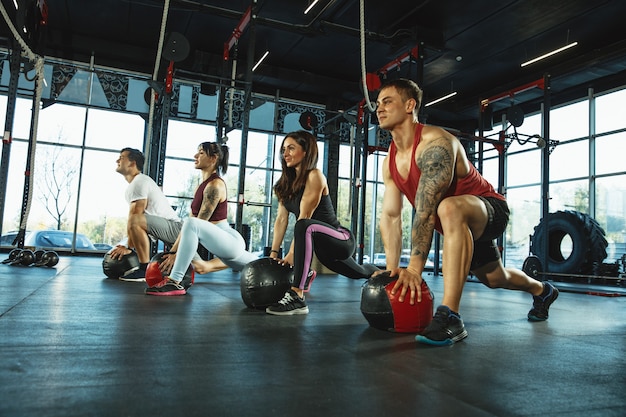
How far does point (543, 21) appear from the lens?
7.25m

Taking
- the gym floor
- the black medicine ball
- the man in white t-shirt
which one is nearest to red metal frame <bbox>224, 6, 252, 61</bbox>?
the man in white t-shirt

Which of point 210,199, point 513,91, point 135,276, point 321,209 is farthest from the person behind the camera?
point 513,91

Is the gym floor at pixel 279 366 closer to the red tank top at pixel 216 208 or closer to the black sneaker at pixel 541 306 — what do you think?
the black sneaker at pixel 541 306

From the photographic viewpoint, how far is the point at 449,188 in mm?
1918

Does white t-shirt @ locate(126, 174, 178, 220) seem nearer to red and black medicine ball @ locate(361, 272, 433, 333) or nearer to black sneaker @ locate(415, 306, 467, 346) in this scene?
red and black medicine ball @ locate(361, 272, 433, 333)

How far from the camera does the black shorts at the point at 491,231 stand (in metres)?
1.89

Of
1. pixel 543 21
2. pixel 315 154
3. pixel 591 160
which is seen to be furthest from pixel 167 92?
pixel 591 160

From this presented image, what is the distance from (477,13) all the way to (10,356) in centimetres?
755

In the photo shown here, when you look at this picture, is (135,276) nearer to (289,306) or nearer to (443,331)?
(289,306)

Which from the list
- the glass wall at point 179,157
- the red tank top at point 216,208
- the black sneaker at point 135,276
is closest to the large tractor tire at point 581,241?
the glass wall at point 179,157

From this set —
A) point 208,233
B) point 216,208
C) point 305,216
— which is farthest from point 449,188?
point 216,208

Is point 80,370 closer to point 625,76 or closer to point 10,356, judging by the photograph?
point 10,356

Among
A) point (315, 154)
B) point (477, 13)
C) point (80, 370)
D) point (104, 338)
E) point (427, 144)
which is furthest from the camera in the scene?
point (477, 13)

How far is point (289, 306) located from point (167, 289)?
98 cm
